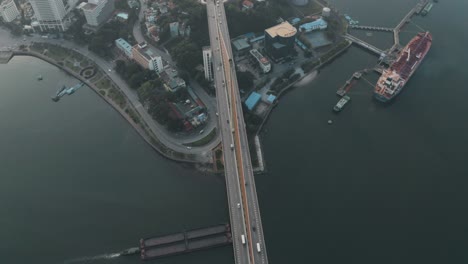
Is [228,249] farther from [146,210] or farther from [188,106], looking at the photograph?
[188,106]

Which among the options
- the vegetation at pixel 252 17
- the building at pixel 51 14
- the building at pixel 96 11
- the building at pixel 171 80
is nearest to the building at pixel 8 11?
the building at pixel 51 14

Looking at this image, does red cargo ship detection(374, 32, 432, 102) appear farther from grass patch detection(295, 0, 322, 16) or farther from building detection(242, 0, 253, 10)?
building detection(242, 0, 253, 10)

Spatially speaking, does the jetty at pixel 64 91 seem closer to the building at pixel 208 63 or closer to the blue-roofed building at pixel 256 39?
the building at pixel 208 63

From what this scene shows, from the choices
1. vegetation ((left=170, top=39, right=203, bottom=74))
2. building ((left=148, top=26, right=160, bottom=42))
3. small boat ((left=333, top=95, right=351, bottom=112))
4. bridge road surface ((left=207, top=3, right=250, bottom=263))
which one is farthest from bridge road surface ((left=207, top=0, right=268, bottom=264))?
small boat ((left=333, top=95, right=351, bottom=112))

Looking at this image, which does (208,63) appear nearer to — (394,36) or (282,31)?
(282,31)

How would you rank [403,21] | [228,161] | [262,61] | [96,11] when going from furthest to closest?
[403,21] → [96,11] → [262,61] → [228,161]

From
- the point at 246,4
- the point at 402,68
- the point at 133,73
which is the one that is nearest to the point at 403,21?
the point at 402,68
